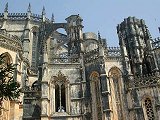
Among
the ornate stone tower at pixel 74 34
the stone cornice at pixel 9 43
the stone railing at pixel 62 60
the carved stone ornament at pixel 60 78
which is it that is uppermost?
the ornate stone tower at pixel 74 34

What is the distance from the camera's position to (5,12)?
43906 mm

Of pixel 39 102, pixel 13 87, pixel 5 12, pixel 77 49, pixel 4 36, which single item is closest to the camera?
pixel 13 87

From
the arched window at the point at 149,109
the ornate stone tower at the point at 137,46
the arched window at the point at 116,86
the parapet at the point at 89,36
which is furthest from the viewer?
the parapet at the point at 89,36

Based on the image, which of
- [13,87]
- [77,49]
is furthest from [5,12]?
[13,87]

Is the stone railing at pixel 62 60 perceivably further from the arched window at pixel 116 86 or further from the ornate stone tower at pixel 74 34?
the arched window at pixel 116 86

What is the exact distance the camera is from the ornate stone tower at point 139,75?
26.7m

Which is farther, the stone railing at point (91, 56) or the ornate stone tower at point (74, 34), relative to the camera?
the ornate stone tower at point (74, 34)

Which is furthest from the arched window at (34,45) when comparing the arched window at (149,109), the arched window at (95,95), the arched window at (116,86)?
the arched window at (149,109)

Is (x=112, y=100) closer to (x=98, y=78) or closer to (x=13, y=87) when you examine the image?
(x=98, y=78)

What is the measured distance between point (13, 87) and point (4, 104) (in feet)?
36.7

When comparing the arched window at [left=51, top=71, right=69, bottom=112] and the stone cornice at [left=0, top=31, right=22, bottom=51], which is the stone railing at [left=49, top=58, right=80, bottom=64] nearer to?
the arched window at [left=51, top=71, right=69, bottom=112]

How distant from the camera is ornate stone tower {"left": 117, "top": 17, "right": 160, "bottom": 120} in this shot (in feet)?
87.7

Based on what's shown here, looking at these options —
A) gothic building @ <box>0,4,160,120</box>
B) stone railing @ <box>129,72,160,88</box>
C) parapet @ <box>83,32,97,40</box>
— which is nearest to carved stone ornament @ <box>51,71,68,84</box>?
gothic building @ <box>0,4,160,120</box>

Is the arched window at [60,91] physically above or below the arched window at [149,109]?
above
